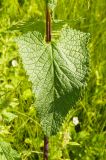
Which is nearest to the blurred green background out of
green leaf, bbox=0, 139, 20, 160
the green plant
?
green leaf, bbox=0, 139, 20, 160

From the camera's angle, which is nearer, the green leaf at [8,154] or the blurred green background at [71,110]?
the green leaf at [8,154]

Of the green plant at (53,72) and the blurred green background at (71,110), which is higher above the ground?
the green plant at (53,72)

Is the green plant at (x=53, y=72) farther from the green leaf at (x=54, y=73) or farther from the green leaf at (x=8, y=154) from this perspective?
the green leaf at (x=8, y=154)

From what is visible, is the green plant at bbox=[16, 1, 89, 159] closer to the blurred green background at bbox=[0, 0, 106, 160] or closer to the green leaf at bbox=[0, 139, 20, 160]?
the green leaf at bbox=[0, 139, 20, 160]

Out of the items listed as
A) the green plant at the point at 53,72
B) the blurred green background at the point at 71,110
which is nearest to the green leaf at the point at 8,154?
the blurred green background at the point at 71,110

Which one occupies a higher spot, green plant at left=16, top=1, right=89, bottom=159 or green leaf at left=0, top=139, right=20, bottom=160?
green plant at left=16, top=1, right=89, bottom=159

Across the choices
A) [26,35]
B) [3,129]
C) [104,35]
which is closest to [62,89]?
[26,35]

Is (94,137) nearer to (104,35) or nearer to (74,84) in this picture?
(104,35)
